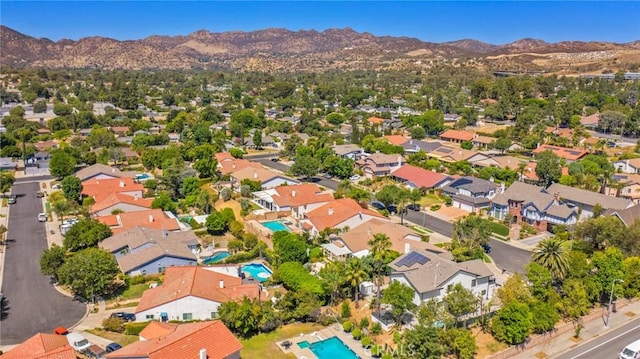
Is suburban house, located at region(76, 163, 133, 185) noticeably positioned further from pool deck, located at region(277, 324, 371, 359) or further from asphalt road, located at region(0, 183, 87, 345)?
pool deck, located at region(277, 324, 371, 359)

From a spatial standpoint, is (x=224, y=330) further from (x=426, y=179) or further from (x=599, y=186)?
(x=599, y=186)

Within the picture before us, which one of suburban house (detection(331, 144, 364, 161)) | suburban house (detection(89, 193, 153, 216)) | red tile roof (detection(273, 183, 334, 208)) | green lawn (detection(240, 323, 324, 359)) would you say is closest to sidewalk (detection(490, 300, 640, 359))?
green lawn (detection(240, 323, 324, 359))

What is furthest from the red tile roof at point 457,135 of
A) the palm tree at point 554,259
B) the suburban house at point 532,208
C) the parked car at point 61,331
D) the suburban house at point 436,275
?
the parked car at point 61,331

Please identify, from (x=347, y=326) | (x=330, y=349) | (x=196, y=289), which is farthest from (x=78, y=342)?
(x=347, y=326)

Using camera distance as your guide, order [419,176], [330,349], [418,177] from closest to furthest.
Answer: [330,349] < [418,177] < [419,176]

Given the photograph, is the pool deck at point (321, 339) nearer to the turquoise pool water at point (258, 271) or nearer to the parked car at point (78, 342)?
the turquoise pool water at point (258, 271)

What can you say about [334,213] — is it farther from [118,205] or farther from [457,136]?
[457,136]
